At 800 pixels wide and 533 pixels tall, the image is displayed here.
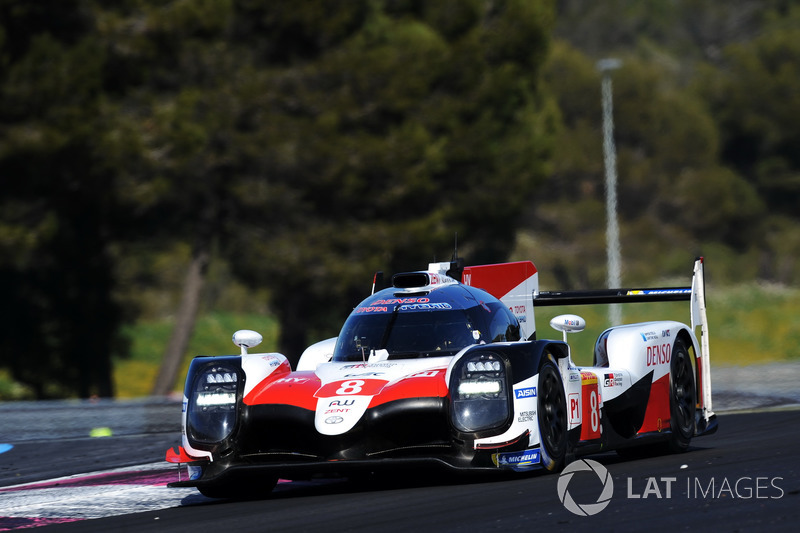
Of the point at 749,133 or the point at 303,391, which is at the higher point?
the point at 749,133

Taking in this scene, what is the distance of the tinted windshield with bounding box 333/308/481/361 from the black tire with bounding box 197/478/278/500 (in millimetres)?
1020

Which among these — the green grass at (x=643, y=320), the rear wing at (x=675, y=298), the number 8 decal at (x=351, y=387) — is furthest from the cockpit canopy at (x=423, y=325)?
the green grass at (x=643, y=320)

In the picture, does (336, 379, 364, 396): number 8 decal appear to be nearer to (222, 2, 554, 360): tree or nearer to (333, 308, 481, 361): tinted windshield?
(333, 308, 481, 361): tinted windshield

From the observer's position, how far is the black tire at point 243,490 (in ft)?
24.4

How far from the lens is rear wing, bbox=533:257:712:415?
31.2ft

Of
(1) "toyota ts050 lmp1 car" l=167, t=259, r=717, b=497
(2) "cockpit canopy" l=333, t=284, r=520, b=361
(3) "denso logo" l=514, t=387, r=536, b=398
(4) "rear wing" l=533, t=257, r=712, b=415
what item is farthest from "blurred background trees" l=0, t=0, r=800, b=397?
(3) "denso logo" l=514, t=387, r=536, b=398

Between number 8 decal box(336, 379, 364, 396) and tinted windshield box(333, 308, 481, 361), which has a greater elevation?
tinted windshield box(333, 308, 481, 361)

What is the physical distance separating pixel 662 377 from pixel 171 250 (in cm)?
2295

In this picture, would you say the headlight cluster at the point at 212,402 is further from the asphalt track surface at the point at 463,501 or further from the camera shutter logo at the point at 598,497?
the camera shutter logo at the point at 598,497

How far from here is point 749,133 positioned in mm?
47656

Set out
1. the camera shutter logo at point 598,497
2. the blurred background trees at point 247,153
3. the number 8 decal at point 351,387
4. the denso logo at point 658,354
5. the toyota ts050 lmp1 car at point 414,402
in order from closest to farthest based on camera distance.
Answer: the camera shutter logo at point 598,497
the toyota ts050 lmp1 car at point 414,402
the number 8 decal at point 351,387
the denso logo at point 658,354
the blurred background trees at point 247,153

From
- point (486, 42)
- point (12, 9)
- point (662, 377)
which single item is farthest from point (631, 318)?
point (662, 377)

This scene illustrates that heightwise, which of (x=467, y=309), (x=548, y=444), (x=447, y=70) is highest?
(x=447, y=70)

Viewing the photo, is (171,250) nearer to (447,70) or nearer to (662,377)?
(447,70)
